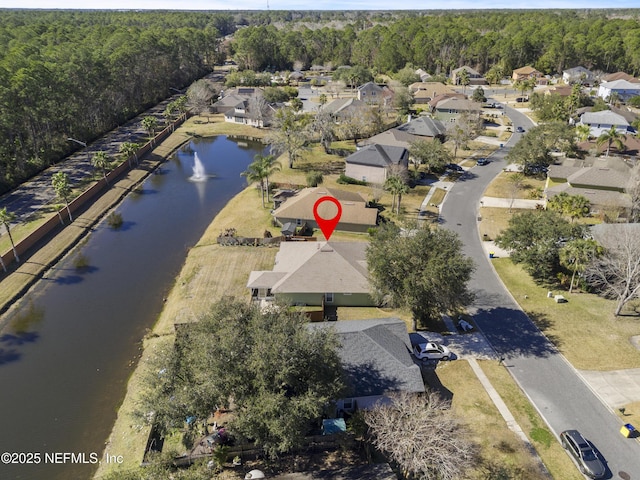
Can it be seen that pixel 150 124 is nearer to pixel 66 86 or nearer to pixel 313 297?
pixel 66 86

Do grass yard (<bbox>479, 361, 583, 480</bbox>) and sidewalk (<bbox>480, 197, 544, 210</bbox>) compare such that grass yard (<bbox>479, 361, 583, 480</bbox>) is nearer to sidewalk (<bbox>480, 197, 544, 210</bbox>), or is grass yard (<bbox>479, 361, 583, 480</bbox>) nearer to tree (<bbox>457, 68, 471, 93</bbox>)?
sidewalk (<bbox>480, 197, 544, 210</bbox>)

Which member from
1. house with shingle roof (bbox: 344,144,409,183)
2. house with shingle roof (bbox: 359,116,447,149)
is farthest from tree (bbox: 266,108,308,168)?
house with shingle roof (bbox: 359,116,447,149)

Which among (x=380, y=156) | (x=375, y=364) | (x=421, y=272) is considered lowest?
(x=375, y=364)

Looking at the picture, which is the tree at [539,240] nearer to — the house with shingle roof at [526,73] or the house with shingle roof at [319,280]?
the house with shingle roof at [319,280]

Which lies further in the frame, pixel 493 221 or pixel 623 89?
pixel 623 89

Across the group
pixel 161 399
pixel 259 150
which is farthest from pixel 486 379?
pixel 259 150

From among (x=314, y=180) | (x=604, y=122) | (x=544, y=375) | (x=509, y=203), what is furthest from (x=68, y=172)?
(x=604, y=122)
